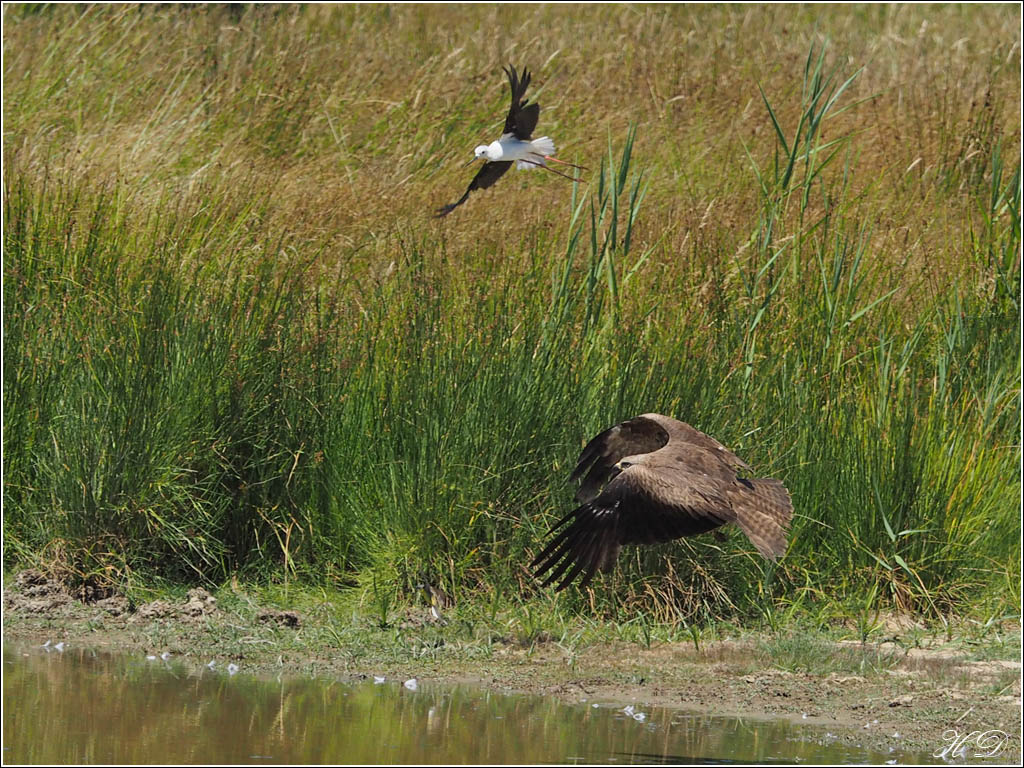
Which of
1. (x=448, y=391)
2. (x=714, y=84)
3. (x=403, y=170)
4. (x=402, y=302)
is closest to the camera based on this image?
(x=448, y=391)

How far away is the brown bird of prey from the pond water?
1.68 feet

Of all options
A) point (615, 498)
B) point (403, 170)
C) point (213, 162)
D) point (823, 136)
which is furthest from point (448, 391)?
point (823, 136)

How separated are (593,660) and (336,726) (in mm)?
1179

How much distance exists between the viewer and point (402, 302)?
666cm

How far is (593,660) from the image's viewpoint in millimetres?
5566

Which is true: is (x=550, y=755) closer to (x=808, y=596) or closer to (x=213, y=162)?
(x=808, y=596)

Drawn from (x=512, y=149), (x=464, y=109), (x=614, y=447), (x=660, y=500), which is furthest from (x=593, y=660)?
Answer: (x=464, y=109)

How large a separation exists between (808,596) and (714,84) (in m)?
6.69

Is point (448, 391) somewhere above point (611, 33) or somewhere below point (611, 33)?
below

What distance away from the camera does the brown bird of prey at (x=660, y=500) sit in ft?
15.1

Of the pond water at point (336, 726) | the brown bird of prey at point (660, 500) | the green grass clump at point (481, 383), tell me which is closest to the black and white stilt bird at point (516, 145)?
the green grass clump at point (481, 383)

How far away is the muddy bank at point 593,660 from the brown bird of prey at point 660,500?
2.08 ft

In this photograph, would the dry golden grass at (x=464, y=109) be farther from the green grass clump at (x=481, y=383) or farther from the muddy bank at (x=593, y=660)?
the muddy bank at (x=593, y=660)

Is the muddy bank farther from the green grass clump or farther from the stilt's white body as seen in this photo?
the stilt's white body
